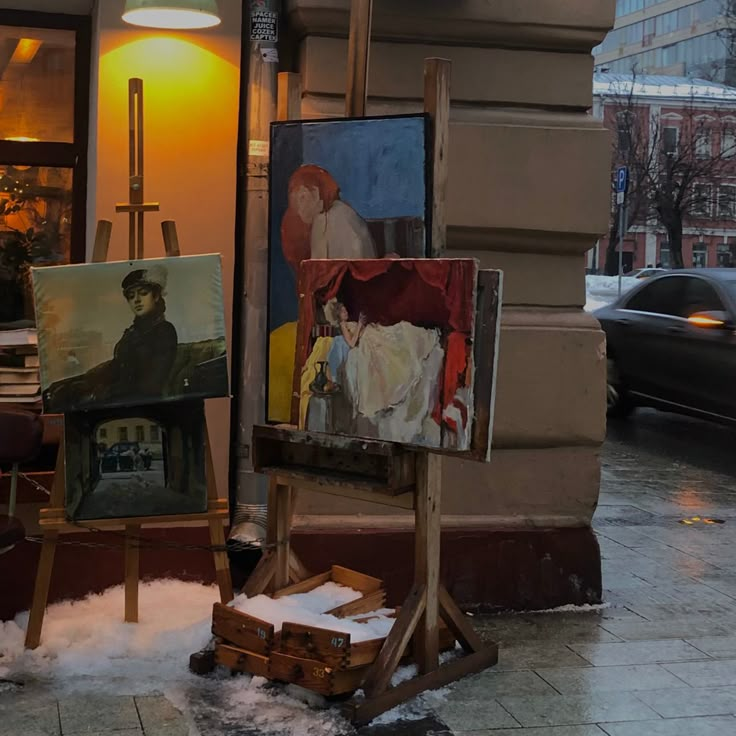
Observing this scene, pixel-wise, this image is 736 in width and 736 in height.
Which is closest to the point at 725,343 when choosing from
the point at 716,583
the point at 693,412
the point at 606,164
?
the point at 693,412

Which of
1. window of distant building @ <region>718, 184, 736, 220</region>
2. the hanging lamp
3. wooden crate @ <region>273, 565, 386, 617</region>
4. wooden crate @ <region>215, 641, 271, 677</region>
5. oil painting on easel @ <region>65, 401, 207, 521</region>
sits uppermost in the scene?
window of distant building @ <region>718, 184, 736, 220</region>

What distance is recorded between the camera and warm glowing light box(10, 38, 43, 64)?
5215 millimetres

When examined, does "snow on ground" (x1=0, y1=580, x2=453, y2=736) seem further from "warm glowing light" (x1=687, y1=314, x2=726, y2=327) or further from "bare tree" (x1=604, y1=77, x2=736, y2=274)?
"bare tree" (x1=604, y1=77, x2=736, y2=274)

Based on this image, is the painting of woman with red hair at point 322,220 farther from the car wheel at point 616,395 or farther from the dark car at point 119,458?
the car wheel at point 616,395

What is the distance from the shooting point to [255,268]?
5.11m

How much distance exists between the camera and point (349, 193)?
Answer: 176 inches

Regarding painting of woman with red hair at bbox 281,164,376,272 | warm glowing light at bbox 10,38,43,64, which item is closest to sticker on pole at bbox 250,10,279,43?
painting of woman with red hair at bbox 281,164,376,272

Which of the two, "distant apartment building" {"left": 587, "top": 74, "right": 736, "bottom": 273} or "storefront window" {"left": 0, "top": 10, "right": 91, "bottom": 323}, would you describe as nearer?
"storefront window" {"left": 0, "top": 10, "right": 91, "bottom": 323}

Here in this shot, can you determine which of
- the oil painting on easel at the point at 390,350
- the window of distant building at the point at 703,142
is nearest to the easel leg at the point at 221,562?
the oil painting on easel at the point at 390,350

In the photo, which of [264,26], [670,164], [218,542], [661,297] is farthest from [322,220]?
[670,164]

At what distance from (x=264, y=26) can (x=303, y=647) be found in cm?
276

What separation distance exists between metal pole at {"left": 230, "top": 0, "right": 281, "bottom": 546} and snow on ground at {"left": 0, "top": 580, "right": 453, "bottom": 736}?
482mm

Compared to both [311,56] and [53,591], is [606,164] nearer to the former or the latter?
[311,56]

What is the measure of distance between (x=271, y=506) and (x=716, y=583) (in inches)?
105
